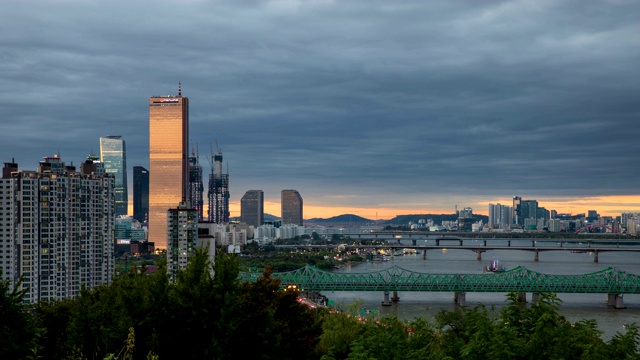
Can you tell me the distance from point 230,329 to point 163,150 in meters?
107

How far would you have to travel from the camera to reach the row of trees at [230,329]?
642 cm

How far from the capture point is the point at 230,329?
7.91 meters

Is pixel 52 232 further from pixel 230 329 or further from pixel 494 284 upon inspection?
pixel 230 329

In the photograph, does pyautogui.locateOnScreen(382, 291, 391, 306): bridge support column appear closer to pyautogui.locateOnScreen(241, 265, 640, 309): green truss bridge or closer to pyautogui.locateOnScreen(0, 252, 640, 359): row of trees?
pyautogui.locateOnScreen(241, 265, 640, 309): green truss bridge

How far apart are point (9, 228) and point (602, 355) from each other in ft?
99.1

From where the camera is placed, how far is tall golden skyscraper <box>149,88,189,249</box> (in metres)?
110

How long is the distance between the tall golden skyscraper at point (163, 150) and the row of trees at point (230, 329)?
101785 mm

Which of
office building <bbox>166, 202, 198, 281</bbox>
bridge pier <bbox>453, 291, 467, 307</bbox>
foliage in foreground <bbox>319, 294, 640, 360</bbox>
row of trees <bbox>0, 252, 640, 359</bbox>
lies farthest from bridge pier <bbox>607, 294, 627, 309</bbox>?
foliage in foreground <bbox>319, 294, 640, 360</bbox>

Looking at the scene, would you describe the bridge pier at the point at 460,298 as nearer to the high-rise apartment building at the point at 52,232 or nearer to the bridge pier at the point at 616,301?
the bridge pier at the point at 616,301

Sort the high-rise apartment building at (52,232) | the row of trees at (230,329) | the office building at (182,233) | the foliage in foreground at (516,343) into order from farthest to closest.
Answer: the office building at (182,233) → the high-rise apartment building at (52,232) → the row of trees at (230,329) → the foliage in foreground at (516,343)

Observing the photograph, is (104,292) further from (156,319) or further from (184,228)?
(184,228)

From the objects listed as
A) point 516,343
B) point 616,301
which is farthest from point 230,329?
point 616,301

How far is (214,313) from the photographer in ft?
27.1

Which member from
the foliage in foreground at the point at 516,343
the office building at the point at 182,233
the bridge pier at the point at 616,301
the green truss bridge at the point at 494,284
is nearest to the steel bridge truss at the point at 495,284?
the green truss bridge at the point at 494,284
